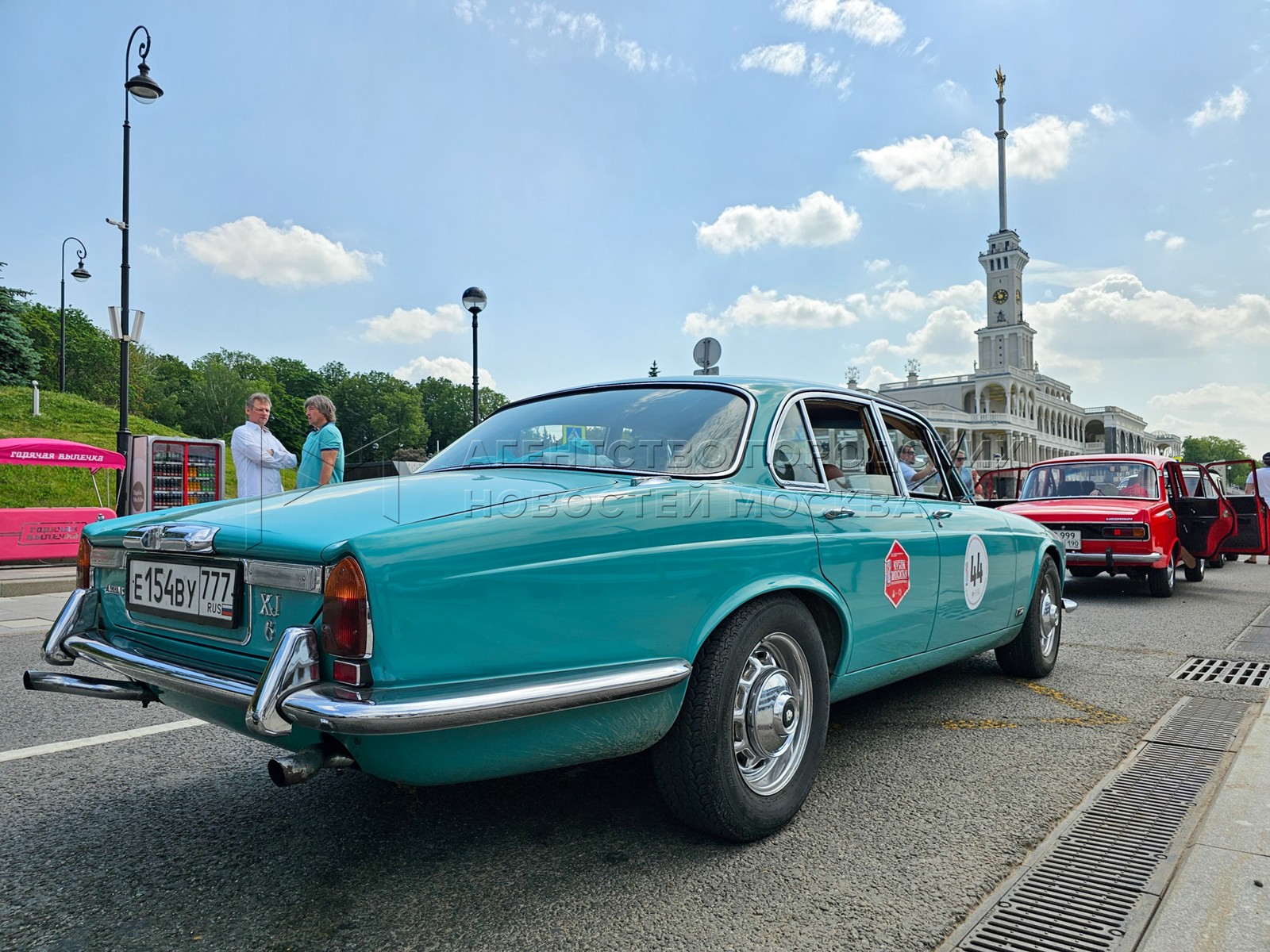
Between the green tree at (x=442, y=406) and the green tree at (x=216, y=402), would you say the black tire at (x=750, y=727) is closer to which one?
the green tree at (x=216, y=402)

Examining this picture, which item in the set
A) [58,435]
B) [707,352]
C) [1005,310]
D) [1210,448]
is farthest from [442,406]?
[1210,448]

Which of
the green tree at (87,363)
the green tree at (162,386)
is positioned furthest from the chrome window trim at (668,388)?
the green tree at (162,386)

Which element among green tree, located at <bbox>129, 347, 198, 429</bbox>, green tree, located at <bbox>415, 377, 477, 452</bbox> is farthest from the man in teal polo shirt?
green tree, located at <bbox>415, 377, 477, 452</bbox>

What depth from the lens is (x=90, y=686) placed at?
8.60 feet

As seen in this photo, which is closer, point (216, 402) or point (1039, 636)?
point (1039, 636)

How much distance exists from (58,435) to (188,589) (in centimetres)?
3207

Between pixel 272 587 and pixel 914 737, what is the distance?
9.31 feet

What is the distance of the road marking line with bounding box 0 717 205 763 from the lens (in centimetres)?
351

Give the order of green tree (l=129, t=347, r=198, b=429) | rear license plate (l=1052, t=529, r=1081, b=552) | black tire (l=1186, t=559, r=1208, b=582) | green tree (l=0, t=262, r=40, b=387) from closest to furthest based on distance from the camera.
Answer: rear license plate (l=1052, t=529, r=1081, b=552) < black tire (l=1186, t=559, r=1208, b=582) < green tree (l=0, t=262, r=40, b=387) < green tree (l=129, t=347, r=198, b=429)

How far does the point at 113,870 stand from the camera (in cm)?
244

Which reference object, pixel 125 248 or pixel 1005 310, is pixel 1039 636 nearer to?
pixel 125 248

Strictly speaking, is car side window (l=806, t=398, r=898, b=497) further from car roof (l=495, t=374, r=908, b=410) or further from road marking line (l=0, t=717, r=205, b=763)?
road marking line (l=0, t=717, r=205, b=763)

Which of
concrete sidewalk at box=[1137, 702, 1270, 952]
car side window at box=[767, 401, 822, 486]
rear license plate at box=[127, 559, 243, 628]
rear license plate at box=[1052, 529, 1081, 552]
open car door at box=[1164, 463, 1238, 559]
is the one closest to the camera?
concrete sidewalk at box=[1137, 702, 1270, 952]

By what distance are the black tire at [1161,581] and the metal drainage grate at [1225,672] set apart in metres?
3.81
